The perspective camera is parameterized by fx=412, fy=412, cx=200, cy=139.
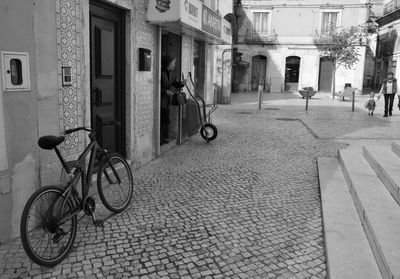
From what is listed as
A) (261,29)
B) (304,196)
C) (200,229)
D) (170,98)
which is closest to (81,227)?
(200,229)

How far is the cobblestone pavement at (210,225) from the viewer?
3.37 metres

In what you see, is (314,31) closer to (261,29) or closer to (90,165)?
(261,29)

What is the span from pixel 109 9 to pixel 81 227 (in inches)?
118

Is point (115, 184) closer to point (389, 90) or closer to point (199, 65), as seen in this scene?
point (199, 65)

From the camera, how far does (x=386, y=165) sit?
16.9ft

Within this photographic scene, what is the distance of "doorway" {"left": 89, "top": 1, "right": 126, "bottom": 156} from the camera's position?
17.3ft

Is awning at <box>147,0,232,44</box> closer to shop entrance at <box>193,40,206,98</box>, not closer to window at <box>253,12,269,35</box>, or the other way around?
shop entrance at <box>193,40,206,98</box>

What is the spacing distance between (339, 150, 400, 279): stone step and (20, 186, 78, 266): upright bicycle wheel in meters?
2.55

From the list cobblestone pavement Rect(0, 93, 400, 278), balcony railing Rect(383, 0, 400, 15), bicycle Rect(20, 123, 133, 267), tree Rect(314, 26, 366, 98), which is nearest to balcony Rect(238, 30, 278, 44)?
tree Rect(314, 26, 366, 98)

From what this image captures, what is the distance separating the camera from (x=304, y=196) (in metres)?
5.31

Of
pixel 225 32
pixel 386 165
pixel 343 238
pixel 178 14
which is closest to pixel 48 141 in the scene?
pixel 343 238

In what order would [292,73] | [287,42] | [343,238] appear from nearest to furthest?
[343,238], [287,42], [292,73]

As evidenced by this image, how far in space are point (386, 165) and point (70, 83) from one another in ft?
12.8

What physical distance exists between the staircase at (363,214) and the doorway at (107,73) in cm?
290
